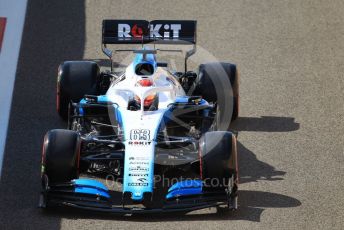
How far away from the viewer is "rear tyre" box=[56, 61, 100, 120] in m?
14.5

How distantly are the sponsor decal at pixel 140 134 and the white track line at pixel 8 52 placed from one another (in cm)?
218

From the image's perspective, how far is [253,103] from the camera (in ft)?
51.5

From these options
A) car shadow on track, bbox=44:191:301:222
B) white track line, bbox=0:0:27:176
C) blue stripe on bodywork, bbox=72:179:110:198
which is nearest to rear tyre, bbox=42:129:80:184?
blue stripe on bodywork, bbox=72:179:110:198

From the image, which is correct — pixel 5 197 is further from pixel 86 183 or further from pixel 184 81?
pixel 184 81

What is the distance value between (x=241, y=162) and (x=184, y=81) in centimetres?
182

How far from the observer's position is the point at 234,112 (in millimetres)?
14859

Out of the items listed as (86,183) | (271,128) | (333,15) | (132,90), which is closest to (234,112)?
(271,128)

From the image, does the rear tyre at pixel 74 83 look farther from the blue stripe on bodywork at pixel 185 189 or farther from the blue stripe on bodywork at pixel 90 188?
the blue stripe on bodywork at pixel 185 189

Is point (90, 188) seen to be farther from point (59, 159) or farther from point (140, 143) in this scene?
point (140, 143)

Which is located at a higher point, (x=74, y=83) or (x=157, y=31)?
(x=157, y=31)

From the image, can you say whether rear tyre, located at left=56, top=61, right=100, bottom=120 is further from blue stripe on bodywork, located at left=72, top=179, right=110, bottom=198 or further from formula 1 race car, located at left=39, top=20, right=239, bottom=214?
blue stripe on bodywork, located at left=72, top=179, right=110, bottom=198

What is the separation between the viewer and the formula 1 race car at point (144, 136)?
12.2 m

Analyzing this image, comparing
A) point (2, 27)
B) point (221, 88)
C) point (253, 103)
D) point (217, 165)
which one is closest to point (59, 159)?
point (217, 165)

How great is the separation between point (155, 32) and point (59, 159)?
330 cm
